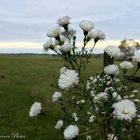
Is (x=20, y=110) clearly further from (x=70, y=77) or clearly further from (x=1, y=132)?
(x=70, y=77)

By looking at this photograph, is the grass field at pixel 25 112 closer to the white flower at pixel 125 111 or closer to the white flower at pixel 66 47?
the white flower at pixel 66 47

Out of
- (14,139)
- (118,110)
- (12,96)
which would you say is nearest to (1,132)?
(14,139)

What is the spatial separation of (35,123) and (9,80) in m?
14.2

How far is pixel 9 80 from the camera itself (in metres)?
29.7

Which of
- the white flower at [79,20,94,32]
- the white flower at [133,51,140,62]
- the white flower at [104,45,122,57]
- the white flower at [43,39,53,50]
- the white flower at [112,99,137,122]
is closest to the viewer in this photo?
the white flower at [112,99,137,122]

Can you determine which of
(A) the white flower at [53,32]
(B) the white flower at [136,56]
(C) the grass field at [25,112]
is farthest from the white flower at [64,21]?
(C) the grass field at [25,112]

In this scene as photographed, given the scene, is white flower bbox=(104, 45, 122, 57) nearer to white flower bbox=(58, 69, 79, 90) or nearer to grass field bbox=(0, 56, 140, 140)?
white flower bbox=(58, 69, 79, 90)

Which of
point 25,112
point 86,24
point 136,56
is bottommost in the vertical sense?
point 25,112

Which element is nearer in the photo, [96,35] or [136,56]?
[136,56]

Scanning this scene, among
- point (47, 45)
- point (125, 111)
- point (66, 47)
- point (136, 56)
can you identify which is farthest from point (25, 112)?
point (125, 111)

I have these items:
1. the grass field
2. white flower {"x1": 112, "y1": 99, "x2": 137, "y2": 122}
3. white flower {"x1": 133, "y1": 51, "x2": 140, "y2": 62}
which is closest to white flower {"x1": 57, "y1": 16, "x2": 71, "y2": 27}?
white flower {"x1": 133, "y1": 51, "x2": 140, "y2": 62}

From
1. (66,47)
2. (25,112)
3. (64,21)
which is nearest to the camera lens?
(66,47)

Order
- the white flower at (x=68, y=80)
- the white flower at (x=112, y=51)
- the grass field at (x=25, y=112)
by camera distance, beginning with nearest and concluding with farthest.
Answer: the white flower at (x=68, y=80)
the white flower at (x=112, y=51)
the grass field at (x=25, y=112)

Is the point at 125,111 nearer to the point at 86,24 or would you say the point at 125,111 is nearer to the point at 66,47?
the point at 66,47
